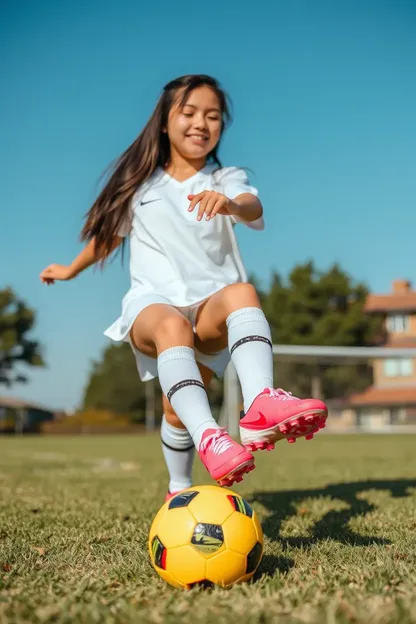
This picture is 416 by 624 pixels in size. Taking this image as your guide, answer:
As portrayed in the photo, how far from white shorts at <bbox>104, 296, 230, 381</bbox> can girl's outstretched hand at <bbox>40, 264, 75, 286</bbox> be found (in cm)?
63

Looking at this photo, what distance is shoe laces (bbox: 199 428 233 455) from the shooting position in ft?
9.23

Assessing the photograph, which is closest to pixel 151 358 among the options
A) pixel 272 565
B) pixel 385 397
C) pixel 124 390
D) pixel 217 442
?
pixel 217 442

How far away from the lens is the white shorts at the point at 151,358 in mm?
3824

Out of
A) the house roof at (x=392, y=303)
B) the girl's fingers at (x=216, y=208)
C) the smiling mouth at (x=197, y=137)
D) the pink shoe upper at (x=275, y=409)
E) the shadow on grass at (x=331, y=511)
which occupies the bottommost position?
the shadow on grass at (x=331, y=511)

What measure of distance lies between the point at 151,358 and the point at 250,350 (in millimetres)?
876

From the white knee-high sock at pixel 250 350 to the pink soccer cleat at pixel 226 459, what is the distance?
0.35 m

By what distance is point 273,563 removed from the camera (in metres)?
2.79

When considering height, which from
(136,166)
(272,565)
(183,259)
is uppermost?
(136,166)

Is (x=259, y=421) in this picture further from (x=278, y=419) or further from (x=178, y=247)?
(x=178, y=247)

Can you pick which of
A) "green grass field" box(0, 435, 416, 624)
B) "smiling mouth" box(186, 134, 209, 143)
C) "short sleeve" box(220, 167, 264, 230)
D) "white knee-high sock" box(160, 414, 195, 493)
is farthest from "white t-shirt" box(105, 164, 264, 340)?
"green grass field" box(0, 435, 416, 624)

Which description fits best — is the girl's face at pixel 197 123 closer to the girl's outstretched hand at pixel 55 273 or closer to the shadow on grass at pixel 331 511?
the girl's outstretched hand at pixel 55 273

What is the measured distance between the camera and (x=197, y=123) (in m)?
4.07

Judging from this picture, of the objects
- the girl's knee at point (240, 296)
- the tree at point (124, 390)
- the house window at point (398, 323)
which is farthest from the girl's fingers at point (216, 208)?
the house window at point (398, 323)

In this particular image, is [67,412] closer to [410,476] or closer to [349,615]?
[410,476]
